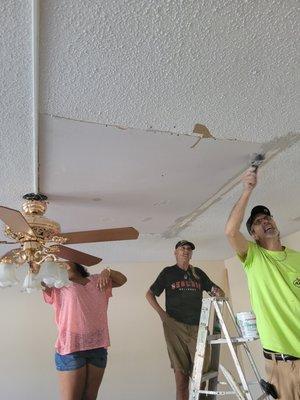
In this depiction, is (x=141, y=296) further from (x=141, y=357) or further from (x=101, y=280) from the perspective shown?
(x=101, y=280)

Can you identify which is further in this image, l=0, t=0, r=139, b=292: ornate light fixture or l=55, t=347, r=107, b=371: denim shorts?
l=55, t=347, r=107, b=371: denim shorts

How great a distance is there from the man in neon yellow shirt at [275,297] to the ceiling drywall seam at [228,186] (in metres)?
0.15

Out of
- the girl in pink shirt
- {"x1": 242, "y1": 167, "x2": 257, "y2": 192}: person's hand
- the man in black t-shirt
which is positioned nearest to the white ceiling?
{"x1": 242, "y1": 167, "x2": 257, "y2": 192}: person's hand

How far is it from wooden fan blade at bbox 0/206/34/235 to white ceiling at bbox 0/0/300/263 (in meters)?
0.32

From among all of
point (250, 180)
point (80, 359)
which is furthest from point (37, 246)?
point (250, 180)

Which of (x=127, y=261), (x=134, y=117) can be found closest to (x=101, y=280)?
(x=134, y=117)

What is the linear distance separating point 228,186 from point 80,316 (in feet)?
4.73

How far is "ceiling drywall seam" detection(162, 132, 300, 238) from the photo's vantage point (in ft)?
5.86

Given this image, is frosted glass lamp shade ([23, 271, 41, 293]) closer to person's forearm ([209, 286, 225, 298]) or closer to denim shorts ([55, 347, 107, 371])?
denim shorts ([55, 347, 107, 371])

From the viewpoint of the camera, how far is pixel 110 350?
4.40m

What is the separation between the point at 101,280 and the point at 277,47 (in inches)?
76.4

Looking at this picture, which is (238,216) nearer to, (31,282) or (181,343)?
(31,282)

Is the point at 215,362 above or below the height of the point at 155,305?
below

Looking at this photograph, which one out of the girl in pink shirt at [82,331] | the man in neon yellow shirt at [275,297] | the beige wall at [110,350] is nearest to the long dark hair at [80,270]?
the girl in pink shirt at [82,331]
